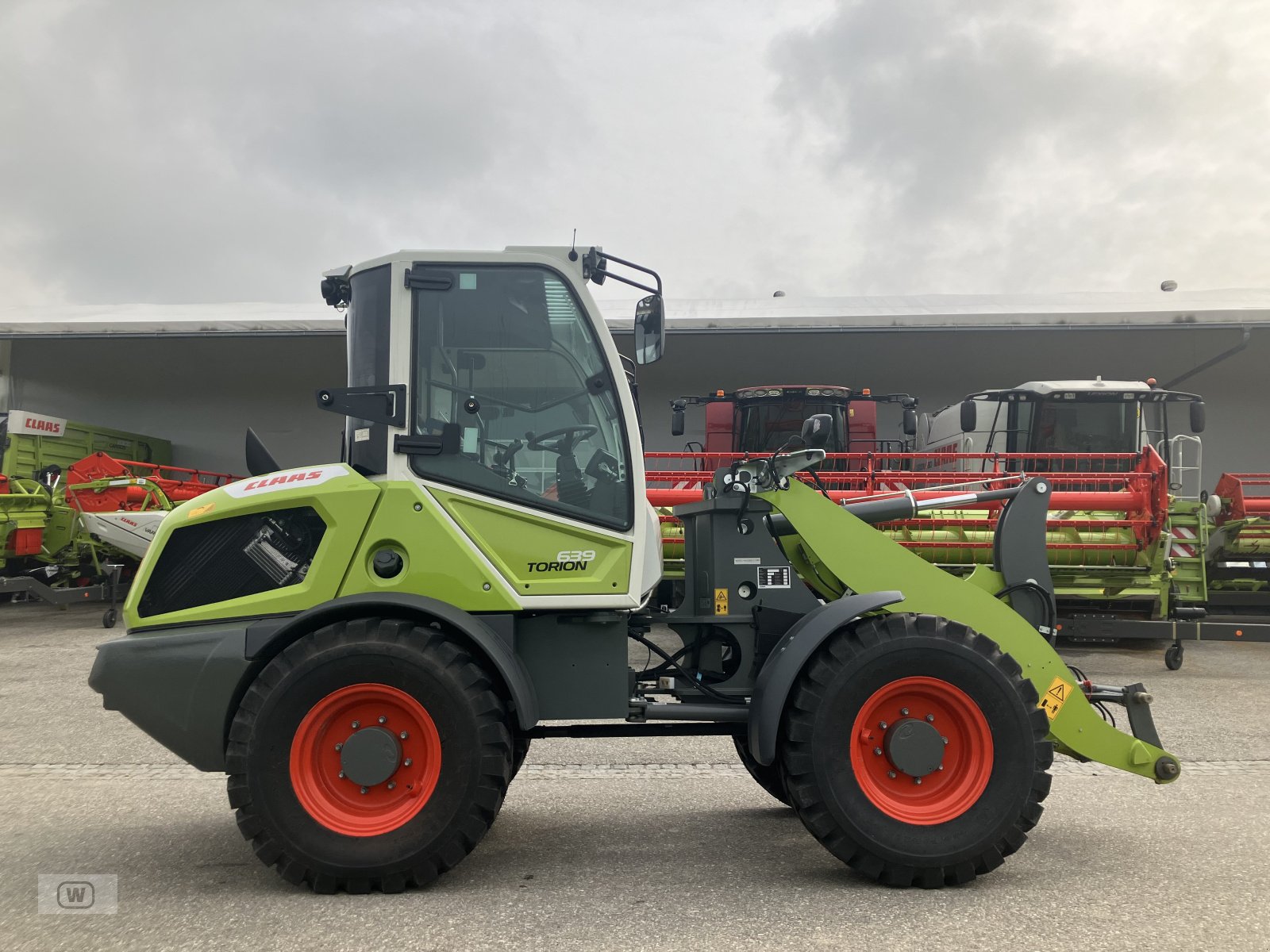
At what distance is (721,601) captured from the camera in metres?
3.79

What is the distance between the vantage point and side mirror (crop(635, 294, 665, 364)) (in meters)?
3.59

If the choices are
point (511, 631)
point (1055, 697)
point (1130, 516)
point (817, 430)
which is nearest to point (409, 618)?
point (511, 631)

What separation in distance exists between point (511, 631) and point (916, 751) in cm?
153

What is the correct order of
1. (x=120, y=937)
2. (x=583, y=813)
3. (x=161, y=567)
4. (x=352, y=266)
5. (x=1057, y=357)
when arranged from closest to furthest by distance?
(x=120, y=937), (x=161, y=567), (x=352, y=266), (x=583, y=813), (x=1057, y=357)

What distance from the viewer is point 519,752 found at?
12.4 ft

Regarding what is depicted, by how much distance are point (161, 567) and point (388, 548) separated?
90cm

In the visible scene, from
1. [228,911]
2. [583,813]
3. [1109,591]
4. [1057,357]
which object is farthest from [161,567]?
[1057,357]

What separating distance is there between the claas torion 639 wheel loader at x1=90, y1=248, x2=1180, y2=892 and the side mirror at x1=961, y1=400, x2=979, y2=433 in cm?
731

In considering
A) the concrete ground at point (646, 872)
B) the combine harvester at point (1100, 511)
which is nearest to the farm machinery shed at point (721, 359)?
the combine harvester at point (1100, 511)

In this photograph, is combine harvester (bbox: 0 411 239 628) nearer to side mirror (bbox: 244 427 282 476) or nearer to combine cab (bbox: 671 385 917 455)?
combine cab (bbox: 671 385 917 455)

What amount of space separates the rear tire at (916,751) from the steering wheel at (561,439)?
1208mm

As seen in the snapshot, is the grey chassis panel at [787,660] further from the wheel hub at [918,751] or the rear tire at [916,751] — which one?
the wheel hub at [918,751]

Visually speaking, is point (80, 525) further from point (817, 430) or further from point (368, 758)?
point (817, 430)

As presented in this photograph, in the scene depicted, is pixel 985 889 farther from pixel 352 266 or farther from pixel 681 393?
pixel 681 393
